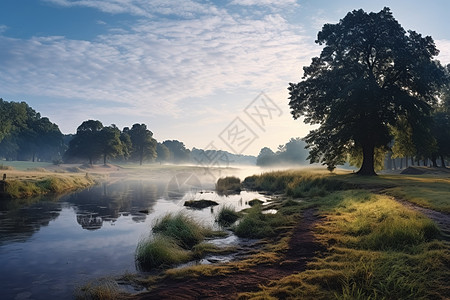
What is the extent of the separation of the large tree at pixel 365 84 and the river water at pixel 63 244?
20.1m

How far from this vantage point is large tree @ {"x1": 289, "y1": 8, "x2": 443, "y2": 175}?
111ft

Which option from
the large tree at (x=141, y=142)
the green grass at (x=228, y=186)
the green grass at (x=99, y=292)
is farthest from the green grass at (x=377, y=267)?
the large tree at (x=141, y=142)

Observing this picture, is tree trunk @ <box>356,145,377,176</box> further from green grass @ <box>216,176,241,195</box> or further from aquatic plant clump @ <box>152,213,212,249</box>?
aquatic plant clump @ <box>152,213,212,249</box>

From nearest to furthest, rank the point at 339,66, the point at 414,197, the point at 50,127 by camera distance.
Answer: the point at 414,197, the point at 339,66, the point at 50,127

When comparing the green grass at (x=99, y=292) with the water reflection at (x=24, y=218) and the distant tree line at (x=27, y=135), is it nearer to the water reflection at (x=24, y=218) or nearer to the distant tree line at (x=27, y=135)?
the water reflection at (x=24, y=218)

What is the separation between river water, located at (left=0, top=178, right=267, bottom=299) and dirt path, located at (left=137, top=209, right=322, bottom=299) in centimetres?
278

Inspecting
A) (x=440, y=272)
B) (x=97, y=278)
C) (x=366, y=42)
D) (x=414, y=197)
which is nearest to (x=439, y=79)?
(x=366, y=42)

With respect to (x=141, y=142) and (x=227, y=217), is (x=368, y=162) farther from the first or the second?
(x=141, y=142)

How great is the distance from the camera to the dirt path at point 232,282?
803 centimetres

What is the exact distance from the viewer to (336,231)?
42.2 feet

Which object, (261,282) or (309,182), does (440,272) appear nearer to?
(261,282)

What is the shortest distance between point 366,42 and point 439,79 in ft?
28.5

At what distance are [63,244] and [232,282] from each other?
9.75 m

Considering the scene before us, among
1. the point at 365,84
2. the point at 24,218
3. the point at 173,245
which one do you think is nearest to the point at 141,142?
the point at 365,84
